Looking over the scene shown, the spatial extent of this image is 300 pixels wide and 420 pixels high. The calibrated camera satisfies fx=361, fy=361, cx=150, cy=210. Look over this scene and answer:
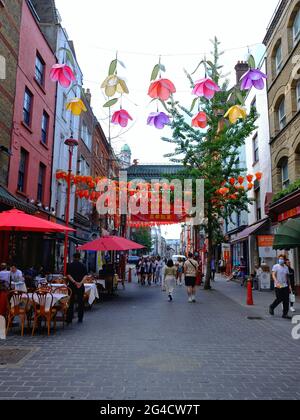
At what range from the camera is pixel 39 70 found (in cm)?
1845

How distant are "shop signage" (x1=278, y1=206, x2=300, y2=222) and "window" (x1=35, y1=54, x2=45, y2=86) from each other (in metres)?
13.5

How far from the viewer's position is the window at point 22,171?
53.0 ft

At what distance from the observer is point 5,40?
46.2ft

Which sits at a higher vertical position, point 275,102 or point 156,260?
point 275,102

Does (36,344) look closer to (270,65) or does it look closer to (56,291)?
(56,291)

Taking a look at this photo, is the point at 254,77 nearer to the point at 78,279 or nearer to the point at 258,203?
the point at 78,279

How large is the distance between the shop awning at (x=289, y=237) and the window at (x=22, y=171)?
Answer: 434 inches

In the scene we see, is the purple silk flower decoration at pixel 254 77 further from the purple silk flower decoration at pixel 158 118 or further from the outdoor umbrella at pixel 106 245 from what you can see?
the outdoor umbrella at pixel 106 245

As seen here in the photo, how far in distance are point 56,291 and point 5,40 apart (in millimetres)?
10407

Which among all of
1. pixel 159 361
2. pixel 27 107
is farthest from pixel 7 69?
pixel 159 361

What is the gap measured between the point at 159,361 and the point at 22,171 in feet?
42.1

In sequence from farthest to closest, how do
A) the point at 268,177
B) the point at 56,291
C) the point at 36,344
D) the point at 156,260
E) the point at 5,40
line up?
the point at 156,260
the point at 268,177
the point at 5,40
the point at 56,291
the point at 36,344

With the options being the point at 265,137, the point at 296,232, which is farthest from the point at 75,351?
the point at 265,137

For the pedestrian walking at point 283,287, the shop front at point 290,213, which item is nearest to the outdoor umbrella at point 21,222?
the pedestrian walking at point 283,287
